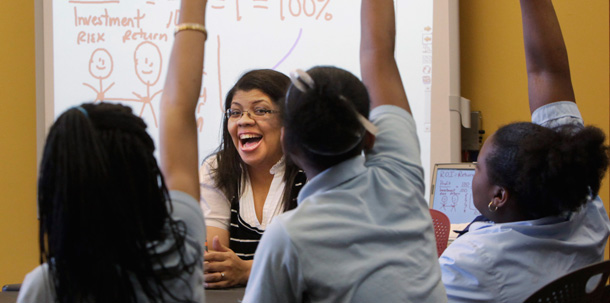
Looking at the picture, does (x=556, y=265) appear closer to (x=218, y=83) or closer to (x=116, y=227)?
(x=116, y=227)

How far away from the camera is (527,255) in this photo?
1.11 m

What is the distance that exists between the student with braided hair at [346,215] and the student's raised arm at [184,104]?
14cm

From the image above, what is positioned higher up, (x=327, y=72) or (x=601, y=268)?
(x=327, y=72)

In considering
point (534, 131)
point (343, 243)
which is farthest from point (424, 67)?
point (343, 243)

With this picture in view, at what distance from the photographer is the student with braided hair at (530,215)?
1097 mm

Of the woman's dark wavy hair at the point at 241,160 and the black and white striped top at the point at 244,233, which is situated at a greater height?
the woman's dark wavy hair at the point at 241,160

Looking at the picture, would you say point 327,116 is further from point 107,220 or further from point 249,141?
point 249,141

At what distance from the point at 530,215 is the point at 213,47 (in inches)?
75.1

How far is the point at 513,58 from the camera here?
2.74m

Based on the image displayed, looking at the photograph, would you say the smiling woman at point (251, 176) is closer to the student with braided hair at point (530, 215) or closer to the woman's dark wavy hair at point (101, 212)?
the student with braided hair at point (530, 215)

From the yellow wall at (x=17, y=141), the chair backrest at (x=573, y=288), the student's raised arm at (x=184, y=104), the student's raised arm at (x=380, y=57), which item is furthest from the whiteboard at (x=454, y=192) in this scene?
the yellow wall at (x=17, y=141)

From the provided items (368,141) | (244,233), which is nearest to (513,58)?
(244,233)

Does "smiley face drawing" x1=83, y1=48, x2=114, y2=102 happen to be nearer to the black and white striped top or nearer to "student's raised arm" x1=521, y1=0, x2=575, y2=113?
the black and white striped top

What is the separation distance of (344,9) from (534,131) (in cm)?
166
